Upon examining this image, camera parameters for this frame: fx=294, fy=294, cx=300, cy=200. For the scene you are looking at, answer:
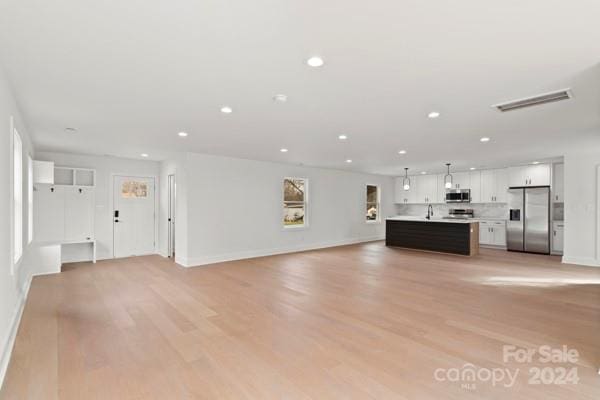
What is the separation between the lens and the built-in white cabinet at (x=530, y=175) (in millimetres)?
7625

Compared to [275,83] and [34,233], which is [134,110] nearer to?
[275,83]

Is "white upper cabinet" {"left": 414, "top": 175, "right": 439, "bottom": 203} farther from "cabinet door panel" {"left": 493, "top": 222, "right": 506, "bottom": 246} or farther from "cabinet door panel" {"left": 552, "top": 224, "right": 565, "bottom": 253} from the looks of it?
"cabinet door panel" {"left": 552, "top": 224, "right": 565, "bottom": 253}

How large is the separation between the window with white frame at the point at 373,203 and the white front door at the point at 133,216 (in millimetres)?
7033

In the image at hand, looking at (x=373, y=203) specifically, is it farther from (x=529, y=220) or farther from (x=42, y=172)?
(x=42, y=172)

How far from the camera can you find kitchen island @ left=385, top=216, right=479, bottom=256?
7405 millimetres

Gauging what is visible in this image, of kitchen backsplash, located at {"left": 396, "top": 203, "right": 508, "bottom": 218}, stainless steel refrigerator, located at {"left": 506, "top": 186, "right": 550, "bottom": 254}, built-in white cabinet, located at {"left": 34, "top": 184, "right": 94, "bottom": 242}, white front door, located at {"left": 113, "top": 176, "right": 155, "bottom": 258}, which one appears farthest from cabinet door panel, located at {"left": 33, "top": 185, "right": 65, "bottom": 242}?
stainless steel refrigerator, located at {"left": 506, "top": 186, "right": 550, "bottom": 254}

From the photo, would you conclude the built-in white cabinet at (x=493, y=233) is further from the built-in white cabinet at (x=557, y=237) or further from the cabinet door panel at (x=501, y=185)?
the built-in white cabinet at (x=557, y=237)

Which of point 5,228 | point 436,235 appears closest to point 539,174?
point 436,235

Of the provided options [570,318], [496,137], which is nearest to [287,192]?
[496,137]

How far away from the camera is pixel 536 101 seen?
3.14 meters

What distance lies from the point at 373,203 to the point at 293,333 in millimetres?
8379

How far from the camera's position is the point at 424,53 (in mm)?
2150

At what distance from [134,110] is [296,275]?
12.0 feet

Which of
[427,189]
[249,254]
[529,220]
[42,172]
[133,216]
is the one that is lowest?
[249,254]
